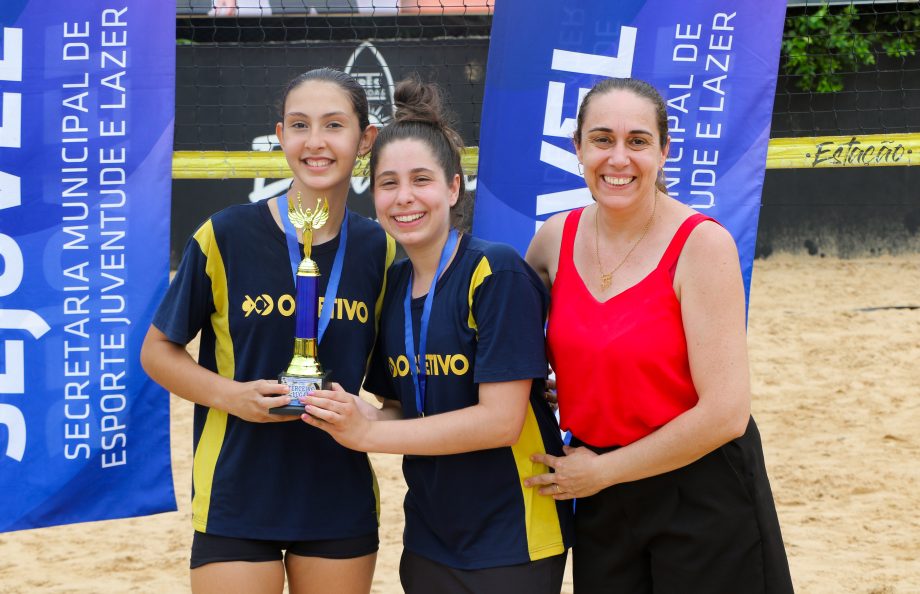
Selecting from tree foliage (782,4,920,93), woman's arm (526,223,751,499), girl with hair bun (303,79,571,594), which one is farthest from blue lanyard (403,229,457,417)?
tree foliage (782,4,920,93)

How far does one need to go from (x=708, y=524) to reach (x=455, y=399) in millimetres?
630

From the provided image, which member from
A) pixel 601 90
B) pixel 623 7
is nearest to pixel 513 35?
pixel 623 7

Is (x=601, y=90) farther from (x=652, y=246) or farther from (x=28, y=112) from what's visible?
(x=28, y=112)

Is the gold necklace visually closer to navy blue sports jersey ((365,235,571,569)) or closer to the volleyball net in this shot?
navy blue sports jersey ((365,235,571,569))

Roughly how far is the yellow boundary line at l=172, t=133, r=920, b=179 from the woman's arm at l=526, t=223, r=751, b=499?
6.29ft

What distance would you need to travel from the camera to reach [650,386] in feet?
7.27

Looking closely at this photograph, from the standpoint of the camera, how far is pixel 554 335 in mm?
2305

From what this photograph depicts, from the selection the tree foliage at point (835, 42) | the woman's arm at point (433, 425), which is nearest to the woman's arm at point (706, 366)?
the woman's arm at point (433, 425)

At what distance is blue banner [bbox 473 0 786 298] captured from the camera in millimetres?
3463

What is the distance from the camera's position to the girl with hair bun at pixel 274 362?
7.91 ft

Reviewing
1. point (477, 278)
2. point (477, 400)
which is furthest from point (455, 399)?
point (477, 278)

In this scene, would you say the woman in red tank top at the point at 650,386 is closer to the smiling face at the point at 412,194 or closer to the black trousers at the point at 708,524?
the black trousers at the point at 708,524

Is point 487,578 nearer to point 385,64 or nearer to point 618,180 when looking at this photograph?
point 618,180

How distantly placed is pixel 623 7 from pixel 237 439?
2006 millimetres
